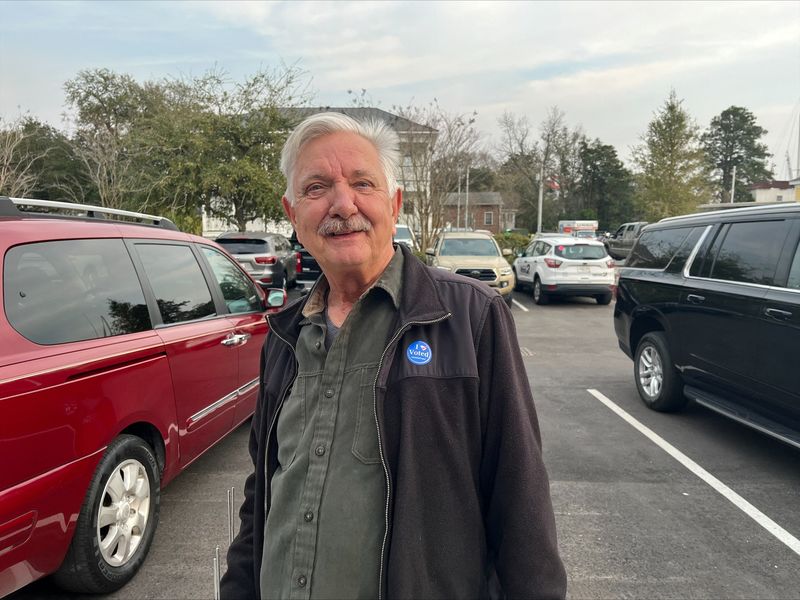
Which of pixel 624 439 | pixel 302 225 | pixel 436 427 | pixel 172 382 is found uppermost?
pixel 302 225

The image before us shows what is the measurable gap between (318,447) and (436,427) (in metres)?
0.29

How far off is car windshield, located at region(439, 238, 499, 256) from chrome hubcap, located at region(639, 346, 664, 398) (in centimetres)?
806

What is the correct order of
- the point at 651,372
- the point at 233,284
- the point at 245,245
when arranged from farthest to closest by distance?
the point at 245,245 < the point at 651,372 < the point at 233,284

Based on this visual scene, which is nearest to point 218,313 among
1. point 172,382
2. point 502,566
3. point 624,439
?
point 172,382

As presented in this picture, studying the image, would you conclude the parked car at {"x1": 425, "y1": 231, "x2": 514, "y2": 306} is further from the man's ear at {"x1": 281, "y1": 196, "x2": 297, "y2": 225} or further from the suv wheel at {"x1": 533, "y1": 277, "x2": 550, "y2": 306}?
the man's ear at {"x1": 281, "y1": 196, "x2": 297, "y2": 225}

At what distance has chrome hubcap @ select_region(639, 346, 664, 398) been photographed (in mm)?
5511

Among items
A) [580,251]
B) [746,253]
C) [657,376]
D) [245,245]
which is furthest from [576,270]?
[746,253]

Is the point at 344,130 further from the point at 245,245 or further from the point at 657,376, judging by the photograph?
the point at 245,245

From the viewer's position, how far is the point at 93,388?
Answer: 8.12 feet

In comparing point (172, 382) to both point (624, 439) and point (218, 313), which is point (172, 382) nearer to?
point (218, 313)

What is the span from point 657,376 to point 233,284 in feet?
13.9

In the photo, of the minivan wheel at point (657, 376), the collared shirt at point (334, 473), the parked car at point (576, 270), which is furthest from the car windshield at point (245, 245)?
the collared shirt at point (334, 473)

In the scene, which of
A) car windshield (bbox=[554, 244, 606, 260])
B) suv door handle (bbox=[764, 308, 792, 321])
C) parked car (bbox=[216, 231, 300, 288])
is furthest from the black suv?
parked car (bbox=[216, 231, 300, 288])

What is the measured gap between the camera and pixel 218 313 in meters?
4.08
